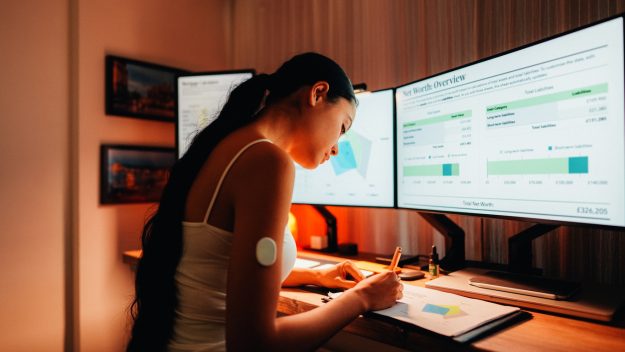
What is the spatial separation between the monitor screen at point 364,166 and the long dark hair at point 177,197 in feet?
1.72

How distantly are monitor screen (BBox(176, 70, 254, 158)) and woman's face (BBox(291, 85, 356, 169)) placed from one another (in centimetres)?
108

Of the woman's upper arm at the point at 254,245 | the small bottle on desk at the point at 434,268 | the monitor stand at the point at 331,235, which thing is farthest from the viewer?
the monitor stand at the point at 331,235

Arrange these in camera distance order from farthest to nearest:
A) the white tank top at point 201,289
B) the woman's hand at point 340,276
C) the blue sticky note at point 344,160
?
1. the blue sticky note at point 344,160
2. the woman's hand at point 340,276
3. the white tank top at point 201,289

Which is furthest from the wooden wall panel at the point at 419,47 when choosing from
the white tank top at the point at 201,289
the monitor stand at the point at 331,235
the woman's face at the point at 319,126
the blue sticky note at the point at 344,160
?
the white tank top at the point at 201,289

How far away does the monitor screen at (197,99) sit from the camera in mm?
1940

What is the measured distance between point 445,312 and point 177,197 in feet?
1.83

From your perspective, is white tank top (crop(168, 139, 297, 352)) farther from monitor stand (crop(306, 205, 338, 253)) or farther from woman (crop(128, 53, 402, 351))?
monitor stand (crop(306, 205, 338, 253))

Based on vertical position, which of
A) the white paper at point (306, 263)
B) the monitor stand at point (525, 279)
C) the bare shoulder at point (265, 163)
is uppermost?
the bare shoulder at point (265, 163)

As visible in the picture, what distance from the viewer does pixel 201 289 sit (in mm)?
778

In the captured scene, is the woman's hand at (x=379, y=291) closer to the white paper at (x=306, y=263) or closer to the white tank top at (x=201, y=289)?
the white tank top at (x=201, y=289)

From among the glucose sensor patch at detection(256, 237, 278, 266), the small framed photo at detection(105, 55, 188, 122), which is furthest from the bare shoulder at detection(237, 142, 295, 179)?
the small framed photo at detection(105, 55, 188, 122)

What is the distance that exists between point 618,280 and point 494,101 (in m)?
0.61

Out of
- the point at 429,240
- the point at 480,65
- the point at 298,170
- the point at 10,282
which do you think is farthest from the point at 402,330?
the point at 10,282

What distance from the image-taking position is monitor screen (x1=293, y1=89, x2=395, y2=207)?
55.4 inches
